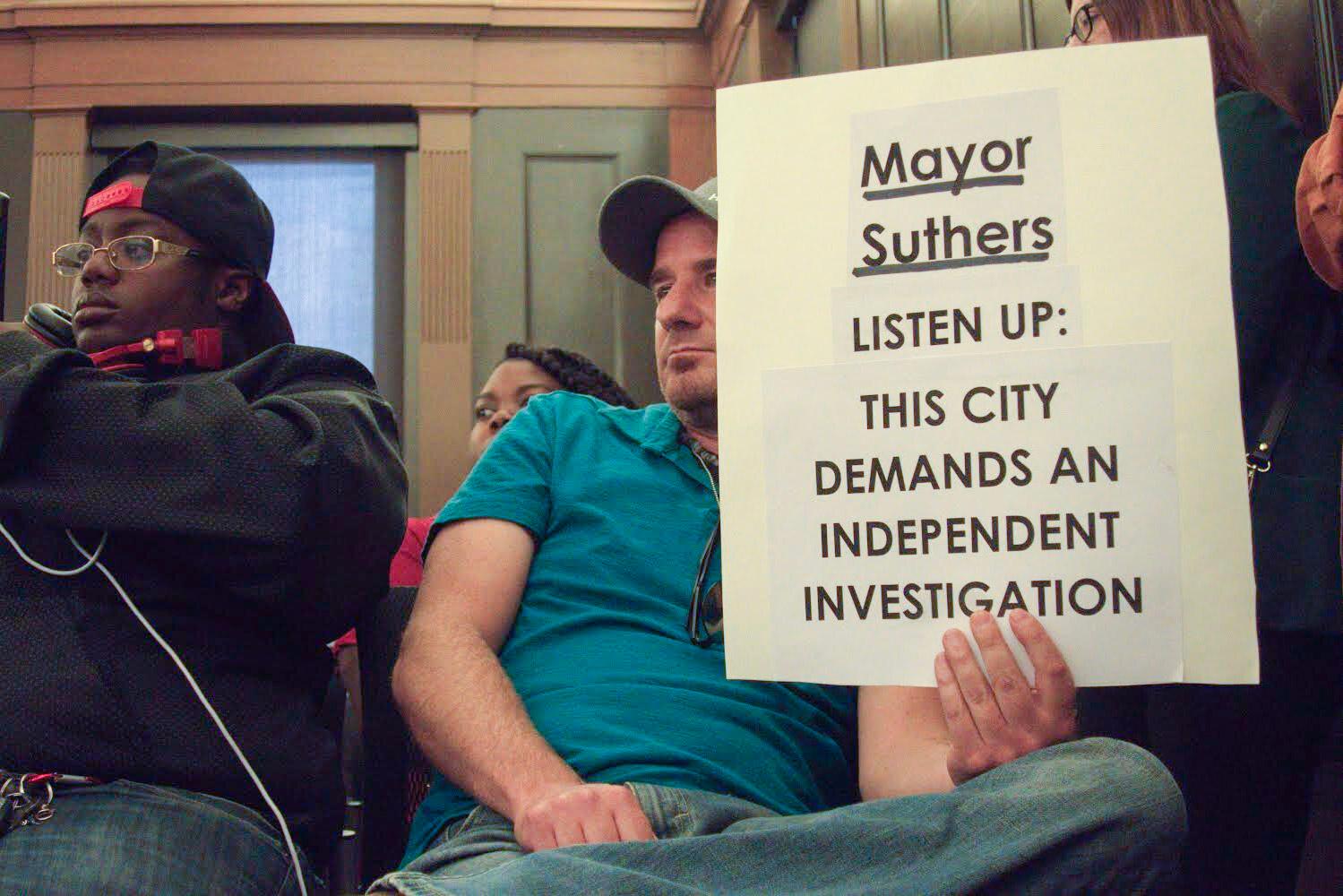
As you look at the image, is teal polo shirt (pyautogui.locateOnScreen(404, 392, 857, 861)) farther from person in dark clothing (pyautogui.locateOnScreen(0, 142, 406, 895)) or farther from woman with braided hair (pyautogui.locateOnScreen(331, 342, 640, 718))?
woman with braided hair (pyautogui.locateOnScreen(331, 342, 640, 718))

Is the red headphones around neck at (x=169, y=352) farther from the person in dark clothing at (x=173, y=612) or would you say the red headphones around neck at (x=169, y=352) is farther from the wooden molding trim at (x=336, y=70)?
the wooden molding trim at (x=336, y=70)

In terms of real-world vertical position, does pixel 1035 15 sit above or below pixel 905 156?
above

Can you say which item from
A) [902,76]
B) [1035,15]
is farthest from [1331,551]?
[1035,15]

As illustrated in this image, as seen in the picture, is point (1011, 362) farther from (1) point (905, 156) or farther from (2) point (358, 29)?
(2) point (358, 29)

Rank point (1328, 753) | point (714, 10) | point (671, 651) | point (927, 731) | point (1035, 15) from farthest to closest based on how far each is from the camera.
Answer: point (714, 10) → point (1035, 15) → point (1328, 753) → point (671, 651) → point (927, 731)

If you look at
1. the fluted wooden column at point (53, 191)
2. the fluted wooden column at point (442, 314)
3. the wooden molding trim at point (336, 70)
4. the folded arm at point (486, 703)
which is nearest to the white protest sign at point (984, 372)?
the folded arm at point (486, 703)

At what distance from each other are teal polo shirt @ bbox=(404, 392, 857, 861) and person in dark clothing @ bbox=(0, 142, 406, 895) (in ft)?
0.48

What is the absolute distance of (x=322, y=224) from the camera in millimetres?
4973

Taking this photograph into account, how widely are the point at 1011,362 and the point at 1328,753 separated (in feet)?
3.38

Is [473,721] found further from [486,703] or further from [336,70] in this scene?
[336,70]

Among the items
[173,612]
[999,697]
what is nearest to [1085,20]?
[999,697]

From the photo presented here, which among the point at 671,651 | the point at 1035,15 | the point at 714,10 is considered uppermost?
the point at 714,10

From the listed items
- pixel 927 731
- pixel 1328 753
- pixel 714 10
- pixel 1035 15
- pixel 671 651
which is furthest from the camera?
pixel 714 10

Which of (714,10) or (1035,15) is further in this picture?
(714,10)
